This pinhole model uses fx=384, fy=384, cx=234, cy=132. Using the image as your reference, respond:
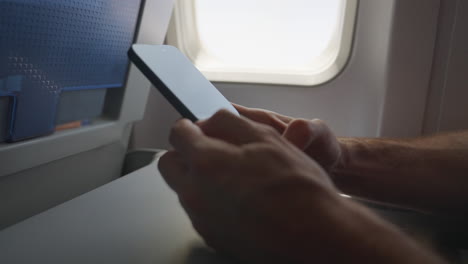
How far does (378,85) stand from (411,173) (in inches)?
12.0

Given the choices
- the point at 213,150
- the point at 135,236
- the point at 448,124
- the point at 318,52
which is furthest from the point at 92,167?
the point at 448,124

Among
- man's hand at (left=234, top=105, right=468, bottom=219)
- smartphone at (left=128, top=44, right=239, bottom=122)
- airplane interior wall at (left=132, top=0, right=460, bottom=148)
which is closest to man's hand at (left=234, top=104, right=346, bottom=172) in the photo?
man's hand at (left=234, top=105, right=468, bottom=219)

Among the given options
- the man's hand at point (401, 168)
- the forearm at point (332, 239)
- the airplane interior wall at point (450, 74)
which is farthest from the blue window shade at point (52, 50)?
the airplane interior wall at point (450, 74)

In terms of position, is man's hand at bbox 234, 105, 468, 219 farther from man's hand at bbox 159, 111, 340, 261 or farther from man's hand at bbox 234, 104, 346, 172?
man's hand at bbox 159, 111, 340, 261

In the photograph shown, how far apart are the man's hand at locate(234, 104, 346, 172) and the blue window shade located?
10.9 inches

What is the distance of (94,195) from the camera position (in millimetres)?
605

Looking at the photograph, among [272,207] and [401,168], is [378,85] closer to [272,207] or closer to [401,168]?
[401,168]

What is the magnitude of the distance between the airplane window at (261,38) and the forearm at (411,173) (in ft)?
1.05

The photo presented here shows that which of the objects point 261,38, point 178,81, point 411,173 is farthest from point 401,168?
point 261,38

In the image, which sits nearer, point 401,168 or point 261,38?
point 401,168

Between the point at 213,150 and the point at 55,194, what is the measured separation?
501mm

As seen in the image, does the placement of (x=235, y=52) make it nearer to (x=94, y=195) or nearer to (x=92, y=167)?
(x=92, y=167)

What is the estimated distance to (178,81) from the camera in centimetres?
58

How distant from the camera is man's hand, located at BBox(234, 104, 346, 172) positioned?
1.71 ft
